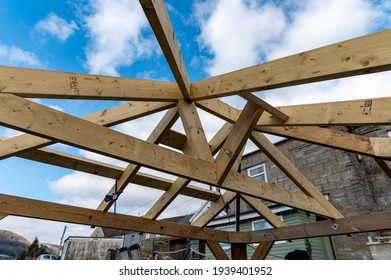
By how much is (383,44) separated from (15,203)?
378cm

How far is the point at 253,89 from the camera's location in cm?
188

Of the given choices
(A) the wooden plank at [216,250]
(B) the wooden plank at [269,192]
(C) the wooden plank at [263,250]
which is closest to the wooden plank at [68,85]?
(B) the wooden plank at [269,192]

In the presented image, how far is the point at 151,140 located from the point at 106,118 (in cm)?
62

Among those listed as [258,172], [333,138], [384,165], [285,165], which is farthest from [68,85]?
[258,172]

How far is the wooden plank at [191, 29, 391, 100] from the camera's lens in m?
1.38

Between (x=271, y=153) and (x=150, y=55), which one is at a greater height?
(x=150, y=55)

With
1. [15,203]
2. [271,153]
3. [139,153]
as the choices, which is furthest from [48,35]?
[271,153]

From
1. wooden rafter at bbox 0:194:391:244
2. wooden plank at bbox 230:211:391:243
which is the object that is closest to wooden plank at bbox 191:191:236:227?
wooden rafter at bbox 0:194:391:244

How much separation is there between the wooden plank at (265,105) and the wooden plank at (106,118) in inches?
32.3

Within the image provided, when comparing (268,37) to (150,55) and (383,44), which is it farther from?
(383,44)

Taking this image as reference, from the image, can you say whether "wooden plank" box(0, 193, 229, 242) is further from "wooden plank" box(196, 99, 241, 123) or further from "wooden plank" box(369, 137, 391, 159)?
"wooden plank" box(369, 137, 391, 159)

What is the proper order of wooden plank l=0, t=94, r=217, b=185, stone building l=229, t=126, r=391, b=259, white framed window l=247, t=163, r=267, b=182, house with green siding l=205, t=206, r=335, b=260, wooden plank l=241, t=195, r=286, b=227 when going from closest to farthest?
wooden plank l=0, t=94, r=217, b=185
wooden plank l=241, t=195, r=286, b=227
stone building l=229, t=126, r=391, b=259
house with green siding l=205, t=206, r=335, b=260
white framed window l=247, t=163, r=267, b=182

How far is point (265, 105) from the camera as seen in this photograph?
2295mm

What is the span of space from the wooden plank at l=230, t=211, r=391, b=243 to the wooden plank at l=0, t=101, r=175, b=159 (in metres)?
2.77
